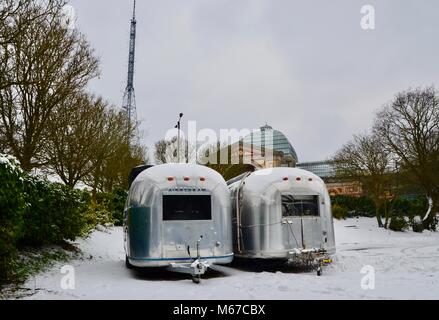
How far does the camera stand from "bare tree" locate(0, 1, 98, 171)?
14.3 meters

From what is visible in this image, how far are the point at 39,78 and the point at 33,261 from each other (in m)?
7.26

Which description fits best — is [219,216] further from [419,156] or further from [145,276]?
[419,156]

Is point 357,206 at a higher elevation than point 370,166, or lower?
lower

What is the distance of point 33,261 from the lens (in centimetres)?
1011

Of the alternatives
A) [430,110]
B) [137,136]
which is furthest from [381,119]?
[137,136]

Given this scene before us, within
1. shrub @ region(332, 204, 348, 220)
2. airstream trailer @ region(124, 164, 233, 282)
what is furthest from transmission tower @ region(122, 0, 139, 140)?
airstream trailer @ region(124, 164, 233, 282)

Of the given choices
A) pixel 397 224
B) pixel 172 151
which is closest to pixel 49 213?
pixel 397 224

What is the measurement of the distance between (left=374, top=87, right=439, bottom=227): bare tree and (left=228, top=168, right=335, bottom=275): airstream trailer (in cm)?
2341

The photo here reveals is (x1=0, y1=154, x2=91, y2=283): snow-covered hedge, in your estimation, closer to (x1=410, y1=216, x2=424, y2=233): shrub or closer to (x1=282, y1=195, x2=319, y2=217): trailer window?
(x1=282, y1=195, x2=319, y2=217): trailer window

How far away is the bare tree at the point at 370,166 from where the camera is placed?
31609 mm

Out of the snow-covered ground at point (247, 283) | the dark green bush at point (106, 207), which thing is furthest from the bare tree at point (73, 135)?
the snow-covered ground at point (247, 283)

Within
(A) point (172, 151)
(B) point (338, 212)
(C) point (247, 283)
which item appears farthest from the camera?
(A) point (172, 151)

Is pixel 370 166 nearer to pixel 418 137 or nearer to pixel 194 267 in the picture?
pixel 418 137
